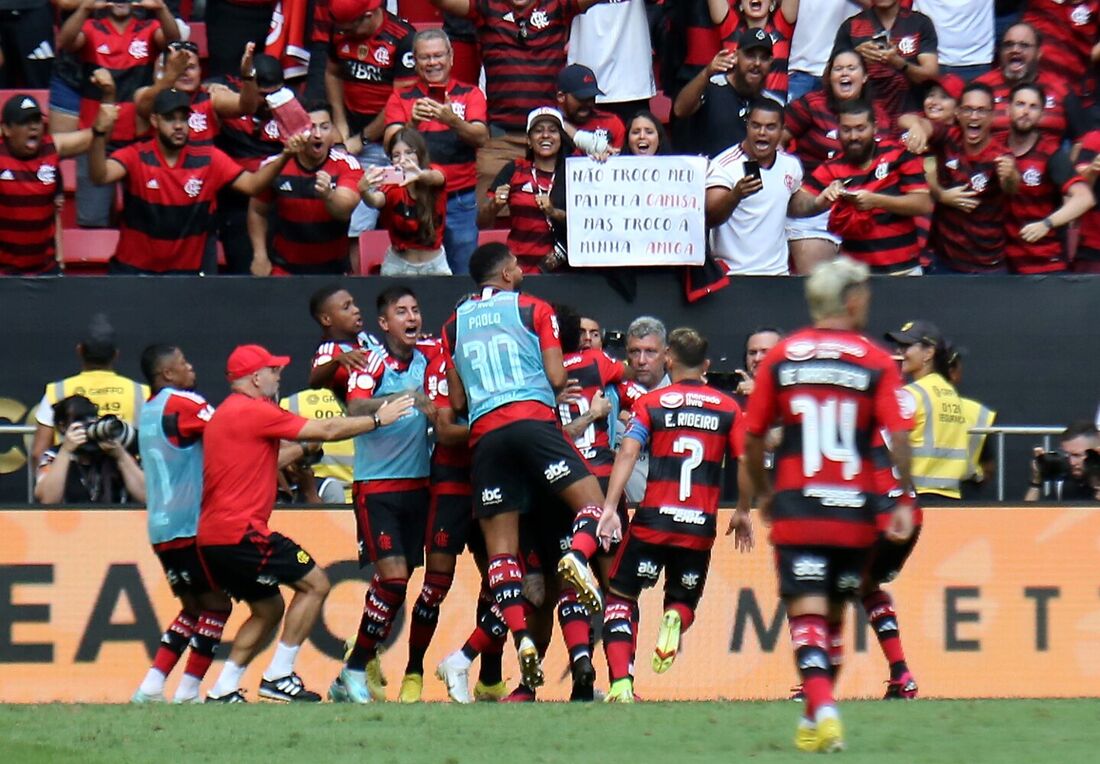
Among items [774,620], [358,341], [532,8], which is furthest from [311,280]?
[774,620]

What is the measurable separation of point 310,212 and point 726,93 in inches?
122

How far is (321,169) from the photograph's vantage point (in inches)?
523

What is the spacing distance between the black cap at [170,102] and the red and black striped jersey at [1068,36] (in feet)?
20.5

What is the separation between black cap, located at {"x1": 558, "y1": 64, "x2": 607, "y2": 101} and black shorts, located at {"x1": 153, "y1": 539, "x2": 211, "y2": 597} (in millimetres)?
4348

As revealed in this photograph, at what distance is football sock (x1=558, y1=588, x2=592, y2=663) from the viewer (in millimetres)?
9820

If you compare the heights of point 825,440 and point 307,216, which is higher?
point 307,216

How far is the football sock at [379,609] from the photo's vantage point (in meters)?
10.7

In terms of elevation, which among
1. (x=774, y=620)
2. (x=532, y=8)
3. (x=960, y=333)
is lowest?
(x=774, y=620)

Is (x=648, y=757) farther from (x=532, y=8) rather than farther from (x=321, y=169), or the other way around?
(x=532, y=8)

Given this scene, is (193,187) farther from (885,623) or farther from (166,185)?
(885,623)

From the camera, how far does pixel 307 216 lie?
13.4 metres

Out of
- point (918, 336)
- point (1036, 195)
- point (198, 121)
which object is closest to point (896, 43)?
point (1036, 195)

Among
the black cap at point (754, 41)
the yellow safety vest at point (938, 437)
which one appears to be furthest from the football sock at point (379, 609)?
the black cap at point (754, 41)

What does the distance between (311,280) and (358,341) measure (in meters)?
1.67
